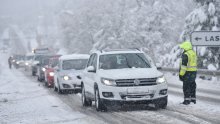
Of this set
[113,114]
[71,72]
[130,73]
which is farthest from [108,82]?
[71,72]

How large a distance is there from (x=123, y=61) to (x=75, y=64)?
780 cm

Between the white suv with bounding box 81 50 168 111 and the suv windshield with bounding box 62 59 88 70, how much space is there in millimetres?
7362

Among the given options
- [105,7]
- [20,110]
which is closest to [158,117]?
[20,110]

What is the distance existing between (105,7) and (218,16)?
33.9 metres

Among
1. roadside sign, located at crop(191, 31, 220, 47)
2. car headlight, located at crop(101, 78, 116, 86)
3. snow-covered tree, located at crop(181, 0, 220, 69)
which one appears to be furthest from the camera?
snow-covered tree, located at crop(181, 0, 220, 69)

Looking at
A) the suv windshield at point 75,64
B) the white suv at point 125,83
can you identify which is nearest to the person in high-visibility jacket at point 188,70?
the white suv at point 125,83

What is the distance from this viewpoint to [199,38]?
22109 mm

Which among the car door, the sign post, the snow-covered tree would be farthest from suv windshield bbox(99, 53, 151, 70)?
the snow-covered tree


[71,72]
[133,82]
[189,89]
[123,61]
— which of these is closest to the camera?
[133,82]

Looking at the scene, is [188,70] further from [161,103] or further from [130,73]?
[130,73]

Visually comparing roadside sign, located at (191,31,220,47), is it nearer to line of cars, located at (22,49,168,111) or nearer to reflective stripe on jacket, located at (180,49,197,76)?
line of cars, located at (22,49,168,111)

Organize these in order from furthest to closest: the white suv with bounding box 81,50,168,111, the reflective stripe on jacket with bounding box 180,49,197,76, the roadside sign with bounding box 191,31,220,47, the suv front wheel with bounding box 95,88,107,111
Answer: the roadside sign with bounding box 191,31,220,47 → the reflective stripe on jacket with bounding box 180,49,197,76 → the suv front wheel with bounding box 95,88,107,111 → the white suv with bounding box 81,50,168,111

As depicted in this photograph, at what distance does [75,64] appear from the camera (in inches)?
837

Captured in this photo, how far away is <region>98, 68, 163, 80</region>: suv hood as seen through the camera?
40.4 feet
